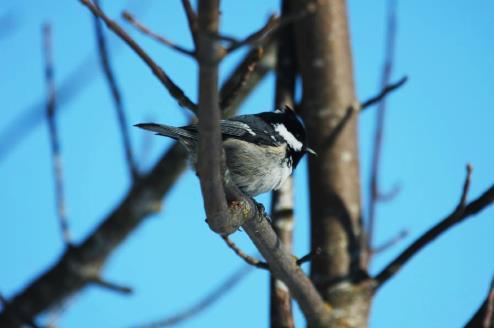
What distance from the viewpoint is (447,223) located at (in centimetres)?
225

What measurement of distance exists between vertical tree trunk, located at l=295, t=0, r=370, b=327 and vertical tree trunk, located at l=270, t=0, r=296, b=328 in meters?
0.14

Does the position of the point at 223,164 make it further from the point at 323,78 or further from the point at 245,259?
the point at 323,78

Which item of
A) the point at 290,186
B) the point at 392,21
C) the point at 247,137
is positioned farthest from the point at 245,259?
the point at 392,21

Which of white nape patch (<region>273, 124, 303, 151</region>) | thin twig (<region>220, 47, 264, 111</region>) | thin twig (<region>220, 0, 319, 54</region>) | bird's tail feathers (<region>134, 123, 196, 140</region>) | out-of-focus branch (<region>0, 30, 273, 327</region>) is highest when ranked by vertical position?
thin twig (<region>220, 0, 319, 54</region>)

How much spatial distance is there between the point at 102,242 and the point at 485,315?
242 cm

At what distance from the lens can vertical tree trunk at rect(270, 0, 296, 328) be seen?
2.69 meters

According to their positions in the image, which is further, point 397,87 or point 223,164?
point 397,87

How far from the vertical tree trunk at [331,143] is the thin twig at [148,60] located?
4.09ft

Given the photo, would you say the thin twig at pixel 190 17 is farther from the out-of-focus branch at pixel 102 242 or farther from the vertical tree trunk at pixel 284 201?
the out-of-focus branch at pixel 102 242

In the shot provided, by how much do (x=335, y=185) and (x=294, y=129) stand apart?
0.35 metres

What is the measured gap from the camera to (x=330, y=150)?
3.06 m

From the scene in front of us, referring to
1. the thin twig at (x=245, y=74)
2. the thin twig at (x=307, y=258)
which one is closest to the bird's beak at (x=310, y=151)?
the thin twig at (x=245, y=74)

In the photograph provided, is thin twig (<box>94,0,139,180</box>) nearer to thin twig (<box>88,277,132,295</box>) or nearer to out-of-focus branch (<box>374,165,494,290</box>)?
Answer: thin twig (<box>88,277,132,295</box>)

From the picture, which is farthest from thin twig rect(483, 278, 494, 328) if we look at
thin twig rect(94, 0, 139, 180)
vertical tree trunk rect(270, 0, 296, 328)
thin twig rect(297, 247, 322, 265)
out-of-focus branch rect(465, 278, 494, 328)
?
thin twig rect(94, 0, 139, 180)
